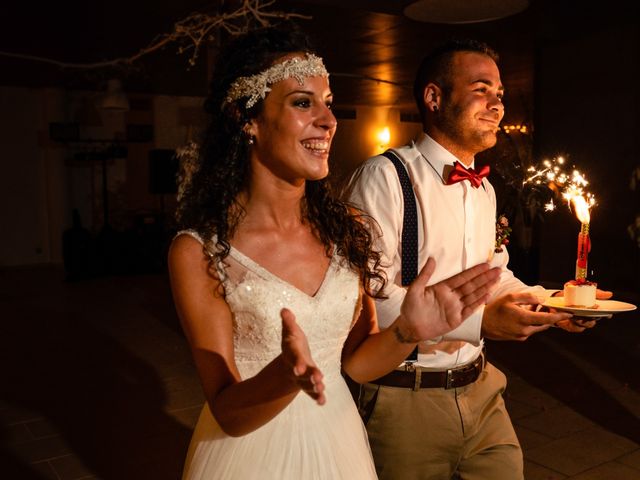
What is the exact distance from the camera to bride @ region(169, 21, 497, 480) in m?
1.59

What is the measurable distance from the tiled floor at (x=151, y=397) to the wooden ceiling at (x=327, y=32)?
8.92ft

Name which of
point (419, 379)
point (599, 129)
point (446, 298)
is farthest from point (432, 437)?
point (599, 129)

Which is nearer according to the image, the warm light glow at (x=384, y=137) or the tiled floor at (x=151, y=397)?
the tiled floor at (x=151, y=397)

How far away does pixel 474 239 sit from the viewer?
7.52 ft

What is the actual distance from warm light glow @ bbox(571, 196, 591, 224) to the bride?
77 cm

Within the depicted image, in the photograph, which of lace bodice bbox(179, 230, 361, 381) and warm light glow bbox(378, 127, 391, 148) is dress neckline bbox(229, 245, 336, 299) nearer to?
lace bodice bbox(179, 230, 361, 381)

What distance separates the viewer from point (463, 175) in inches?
88.9

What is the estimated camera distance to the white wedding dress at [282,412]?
164 cm

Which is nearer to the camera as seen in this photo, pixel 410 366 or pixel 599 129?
pixel 410 366

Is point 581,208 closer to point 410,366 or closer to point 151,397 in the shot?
point 410,366

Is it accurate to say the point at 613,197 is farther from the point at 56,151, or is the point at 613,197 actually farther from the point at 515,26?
the point at 56,151

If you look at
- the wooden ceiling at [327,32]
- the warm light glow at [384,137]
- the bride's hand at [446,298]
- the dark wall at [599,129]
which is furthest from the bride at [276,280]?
the warm light glow at [384,137]

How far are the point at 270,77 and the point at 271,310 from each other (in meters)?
0.61

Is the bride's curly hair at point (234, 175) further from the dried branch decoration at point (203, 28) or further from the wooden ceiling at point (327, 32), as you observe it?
the wooden ceiling at point (327, 32)
